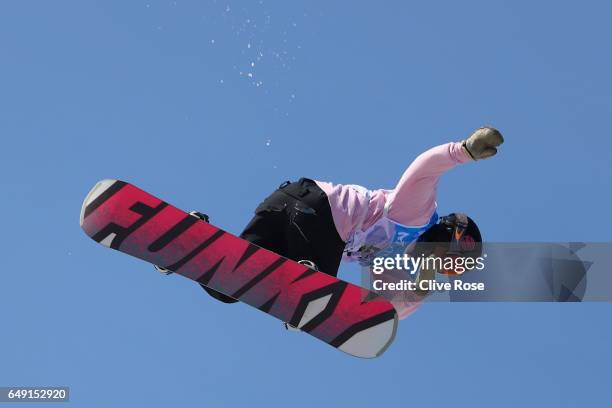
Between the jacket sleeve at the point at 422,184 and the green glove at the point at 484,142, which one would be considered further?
the jacket sleeve at the point at 422,184

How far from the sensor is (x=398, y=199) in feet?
31.1

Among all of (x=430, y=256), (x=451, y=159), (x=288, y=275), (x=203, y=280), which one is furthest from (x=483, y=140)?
(x=203, y=280)

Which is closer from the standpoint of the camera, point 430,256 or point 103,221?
point 103,221

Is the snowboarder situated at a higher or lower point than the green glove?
lower

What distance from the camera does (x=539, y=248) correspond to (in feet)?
33.7

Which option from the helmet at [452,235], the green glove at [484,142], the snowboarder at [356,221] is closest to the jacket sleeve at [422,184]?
the snowboarder at [356,221]

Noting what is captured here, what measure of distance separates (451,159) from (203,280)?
8.80 feet

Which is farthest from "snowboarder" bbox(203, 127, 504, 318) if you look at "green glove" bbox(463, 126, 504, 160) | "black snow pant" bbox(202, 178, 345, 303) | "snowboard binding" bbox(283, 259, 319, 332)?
"green glove" bbox(463, 126, 504, 160)

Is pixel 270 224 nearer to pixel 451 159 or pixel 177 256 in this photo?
pixel 177 256

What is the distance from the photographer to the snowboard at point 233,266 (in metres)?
9.02

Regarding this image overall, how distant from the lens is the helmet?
9.79 meters

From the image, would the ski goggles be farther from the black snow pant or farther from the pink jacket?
the black snow pant

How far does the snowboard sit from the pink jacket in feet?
2.57

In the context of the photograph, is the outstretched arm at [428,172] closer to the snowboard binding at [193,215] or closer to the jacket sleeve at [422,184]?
the jacket sleeve at [422,184]
